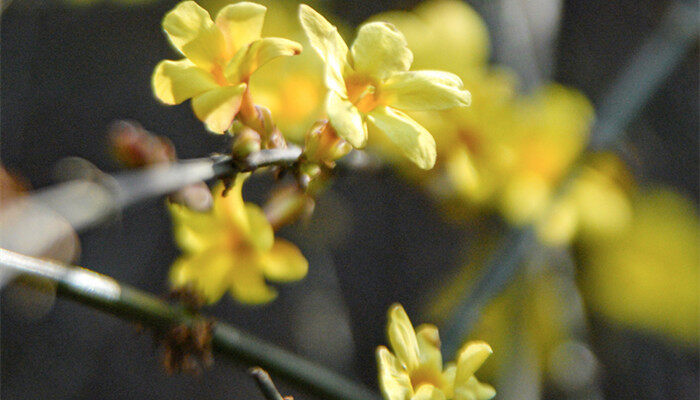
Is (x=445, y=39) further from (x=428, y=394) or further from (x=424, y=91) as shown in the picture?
(x=428, y=394)

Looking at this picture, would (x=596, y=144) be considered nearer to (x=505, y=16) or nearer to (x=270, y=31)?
(x=505, y=16)

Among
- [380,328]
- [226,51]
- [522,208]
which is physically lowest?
[380,328]

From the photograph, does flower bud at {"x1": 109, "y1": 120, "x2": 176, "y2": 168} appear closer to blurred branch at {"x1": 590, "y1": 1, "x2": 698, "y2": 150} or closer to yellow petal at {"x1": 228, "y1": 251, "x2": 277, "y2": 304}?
yellow petal at {"x1": 228, "y1": 251, "x2": 277, "y2": 304}

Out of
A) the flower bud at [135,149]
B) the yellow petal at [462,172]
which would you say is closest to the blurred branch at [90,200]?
the flower bud at [135,149]

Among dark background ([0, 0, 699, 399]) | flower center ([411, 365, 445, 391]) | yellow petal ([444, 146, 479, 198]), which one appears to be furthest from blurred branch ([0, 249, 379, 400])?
dark background ([0, 0, 699, 399])

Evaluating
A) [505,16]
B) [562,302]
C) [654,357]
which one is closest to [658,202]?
[654,357]

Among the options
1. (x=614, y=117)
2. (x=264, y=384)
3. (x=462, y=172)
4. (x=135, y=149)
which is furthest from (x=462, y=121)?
(x=264, y=384)

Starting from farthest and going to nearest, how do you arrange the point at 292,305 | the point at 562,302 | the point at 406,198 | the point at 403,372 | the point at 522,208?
the point at 406,198
the point at 292,305
the point at 562,302
the point at 522,208
the point at 403,372
